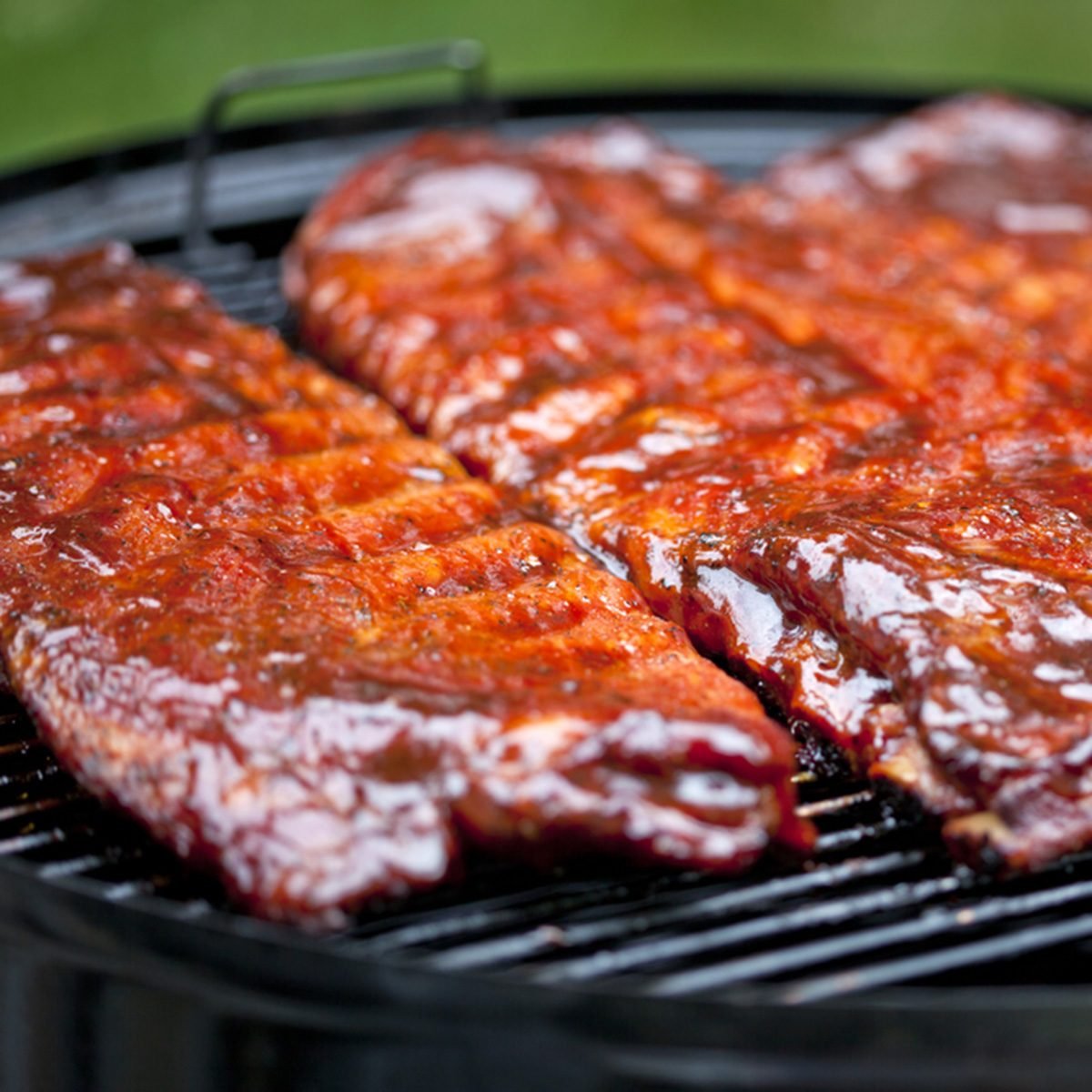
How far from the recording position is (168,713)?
9.06 feet

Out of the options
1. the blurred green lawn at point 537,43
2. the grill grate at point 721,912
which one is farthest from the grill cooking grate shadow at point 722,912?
the blurred green lawn at point 537,43

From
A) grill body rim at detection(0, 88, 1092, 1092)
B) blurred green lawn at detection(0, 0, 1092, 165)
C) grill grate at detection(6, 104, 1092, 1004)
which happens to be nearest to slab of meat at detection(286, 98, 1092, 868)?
grill grate at detection(6, 104, 1092, 1004)

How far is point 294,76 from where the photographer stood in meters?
5.07

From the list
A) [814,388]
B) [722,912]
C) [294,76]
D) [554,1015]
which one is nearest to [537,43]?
[294,76]

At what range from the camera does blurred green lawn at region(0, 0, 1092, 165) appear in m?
9.49

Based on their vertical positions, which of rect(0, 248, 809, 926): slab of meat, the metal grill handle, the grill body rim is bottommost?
the grill body rim

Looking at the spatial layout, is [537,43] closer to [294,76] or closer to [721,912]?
[294,76]

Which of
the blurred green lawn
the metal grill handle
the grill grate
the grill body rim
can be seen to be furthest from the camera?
the blurred green lawn

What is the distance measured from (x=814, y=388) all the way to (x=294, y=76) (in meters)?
2.31

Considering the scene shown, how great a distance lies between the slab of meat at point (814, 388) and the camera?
2959mm

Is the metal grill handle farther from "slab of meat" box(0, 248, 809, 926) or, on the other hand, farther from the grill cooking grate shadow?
the grill cooking grate shadow

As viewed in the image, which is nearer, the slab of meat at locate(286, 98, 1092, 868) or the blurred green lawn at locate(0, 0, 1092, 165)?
the slab of meat at locate(286, 98, 1092, 868)

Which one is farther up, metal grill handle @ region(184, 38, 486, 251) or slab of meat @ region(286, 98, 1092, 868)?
metal grill handle @ region(184, 38, 486, 251)

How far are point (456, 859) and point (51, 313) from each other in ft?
7.80
